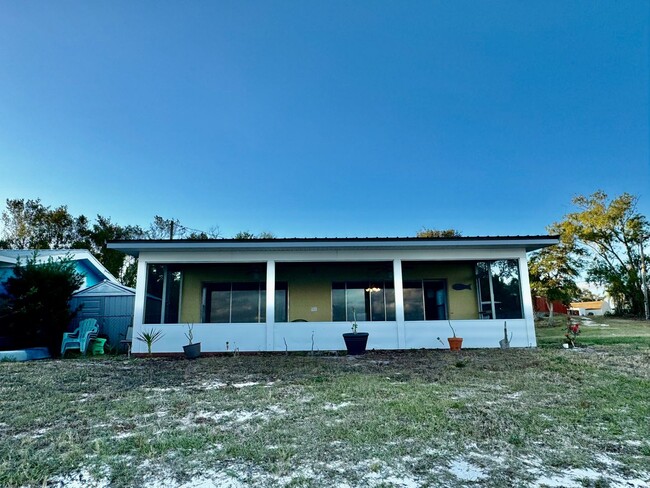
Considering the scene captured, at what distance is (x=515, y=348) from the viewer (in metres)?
9.37

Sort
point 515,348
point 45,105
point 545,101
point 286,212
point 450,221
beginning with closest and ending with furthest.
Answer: point 515,348 < point 45,105 < point 545,101 < point 286,212 < point 450,221

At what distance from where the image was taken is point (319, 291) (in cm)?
1182

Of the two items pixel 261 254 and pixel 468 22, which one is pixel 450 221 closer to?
pixel 468 22

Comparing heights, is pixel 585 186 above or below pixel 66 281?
above

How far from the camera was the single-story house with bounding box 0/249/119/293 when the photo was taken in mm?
10773

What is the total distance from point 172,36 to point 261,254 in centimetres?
630

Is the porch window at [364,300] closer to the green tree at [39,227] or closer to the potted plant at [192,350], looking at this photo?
the potted plant at [192,350]

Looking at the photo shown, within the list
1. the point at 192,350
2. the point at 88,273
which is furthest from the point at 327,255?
the point at 88,273

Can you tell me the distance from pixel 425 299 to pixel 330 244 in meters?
4.29

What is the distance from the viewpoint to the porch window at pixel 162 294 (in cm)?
995

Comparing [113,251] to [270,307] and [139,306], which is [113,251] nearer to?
[139,306]

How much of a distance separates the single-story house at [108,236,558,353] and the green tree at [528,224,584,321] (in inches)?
417

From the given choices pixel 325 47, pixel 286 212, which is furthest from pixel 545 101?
pixel 286 212

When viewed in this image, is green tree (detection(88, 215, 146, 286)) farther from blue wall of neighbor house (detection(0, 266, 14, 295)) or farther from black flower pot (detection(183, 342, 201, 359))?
black flower pot (detection(183, 342, 201, 359))
